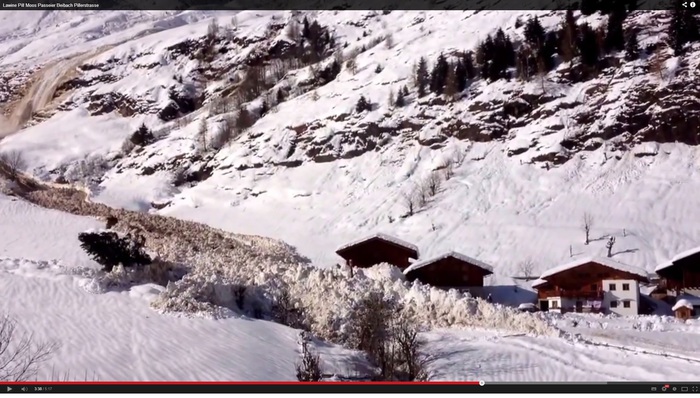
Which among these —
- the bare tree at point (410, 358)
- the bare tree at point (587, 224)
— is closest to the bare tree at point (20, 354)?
→ the bare tree at point (410, 358)

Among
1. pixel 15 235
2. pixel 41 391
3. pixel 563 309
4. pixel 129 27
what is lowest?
pixel 563 309

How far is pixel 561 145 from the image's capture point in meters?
Answer: 42.2

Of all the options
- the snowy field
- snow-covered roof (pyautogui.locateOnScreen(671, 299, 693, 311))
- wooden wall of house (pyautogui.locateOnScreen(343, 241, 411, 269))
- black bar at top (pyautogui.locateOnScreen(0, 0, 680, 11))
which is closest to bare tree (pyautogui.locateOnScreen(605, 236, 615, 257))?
snow-covered roof (pyautogui.locateOnScreen(671, 299, 693, 311))

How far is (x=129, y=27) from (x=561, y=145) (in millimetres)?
88293

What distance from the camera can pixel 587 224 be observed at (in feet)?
112

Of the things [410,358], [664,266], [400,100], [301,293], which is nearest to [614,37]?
[400,100]

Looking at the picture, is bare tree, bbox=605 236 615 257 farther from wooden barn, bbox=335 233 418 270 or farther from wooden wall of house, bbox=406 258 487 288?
wooden barn, bbox=335 233 418 270

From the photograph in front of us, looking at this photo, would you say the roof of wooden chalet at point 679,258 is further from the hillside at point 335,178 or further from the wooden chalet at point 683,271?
the hillside at point 335,178

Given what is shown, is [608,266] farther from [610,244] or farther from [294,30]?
[294,30]

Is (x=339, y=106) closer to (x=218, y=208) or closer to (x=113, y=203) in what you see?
(x=218, y=208)

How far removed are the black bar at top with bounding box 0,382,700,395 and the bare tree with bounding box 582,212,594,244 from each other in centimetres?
2643

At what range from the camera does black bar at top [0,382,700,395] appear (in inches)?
282

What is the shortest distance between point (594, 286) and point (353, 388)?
20471 millimetres

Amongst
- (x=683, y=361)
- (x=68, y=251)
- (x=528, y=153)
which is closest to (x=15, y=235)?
(x=68, y=251)
